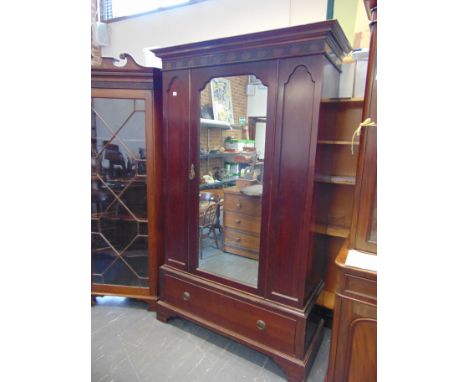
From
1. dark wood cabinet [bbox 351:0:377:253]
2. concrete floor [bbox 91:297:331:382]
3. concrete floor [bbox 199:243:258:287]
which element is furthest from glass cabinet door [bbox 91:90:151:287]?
dark wood cabinet [bbox 351:0:377:253]

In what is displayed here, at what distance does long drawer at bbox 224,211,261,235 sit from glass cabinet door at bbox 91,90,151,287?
71cm

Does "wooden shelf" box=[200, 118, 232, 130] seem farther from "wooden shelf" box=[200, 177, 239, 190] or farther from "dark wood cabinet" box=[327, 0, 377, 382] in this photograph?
"dark wood cabinet" box=[327, 0, 377, 382]

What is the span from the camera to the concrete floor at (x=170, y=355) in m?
1.60

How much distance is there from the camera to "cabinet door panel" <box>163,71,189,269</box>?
1.74m

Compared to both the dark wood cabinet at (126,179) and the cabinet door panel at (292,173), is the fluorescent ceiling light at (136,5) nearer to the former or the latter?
the dark wood cabinet at (126,179)

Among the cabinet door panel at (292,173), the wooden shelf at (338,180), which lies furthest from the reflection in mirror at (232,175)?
the wooden shelf at (338,180)

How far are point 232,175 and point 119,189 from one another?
96 cm

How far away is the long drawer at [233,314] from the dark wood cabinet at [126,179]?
31 centimetres

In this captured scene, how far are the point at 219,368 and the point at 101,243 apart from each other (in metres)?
1.31

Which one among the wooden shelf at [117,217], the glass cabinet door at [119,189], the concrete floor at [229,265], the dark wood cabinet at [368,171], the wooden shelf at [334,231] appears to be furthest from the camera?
the wooden shelf at [117,217]
